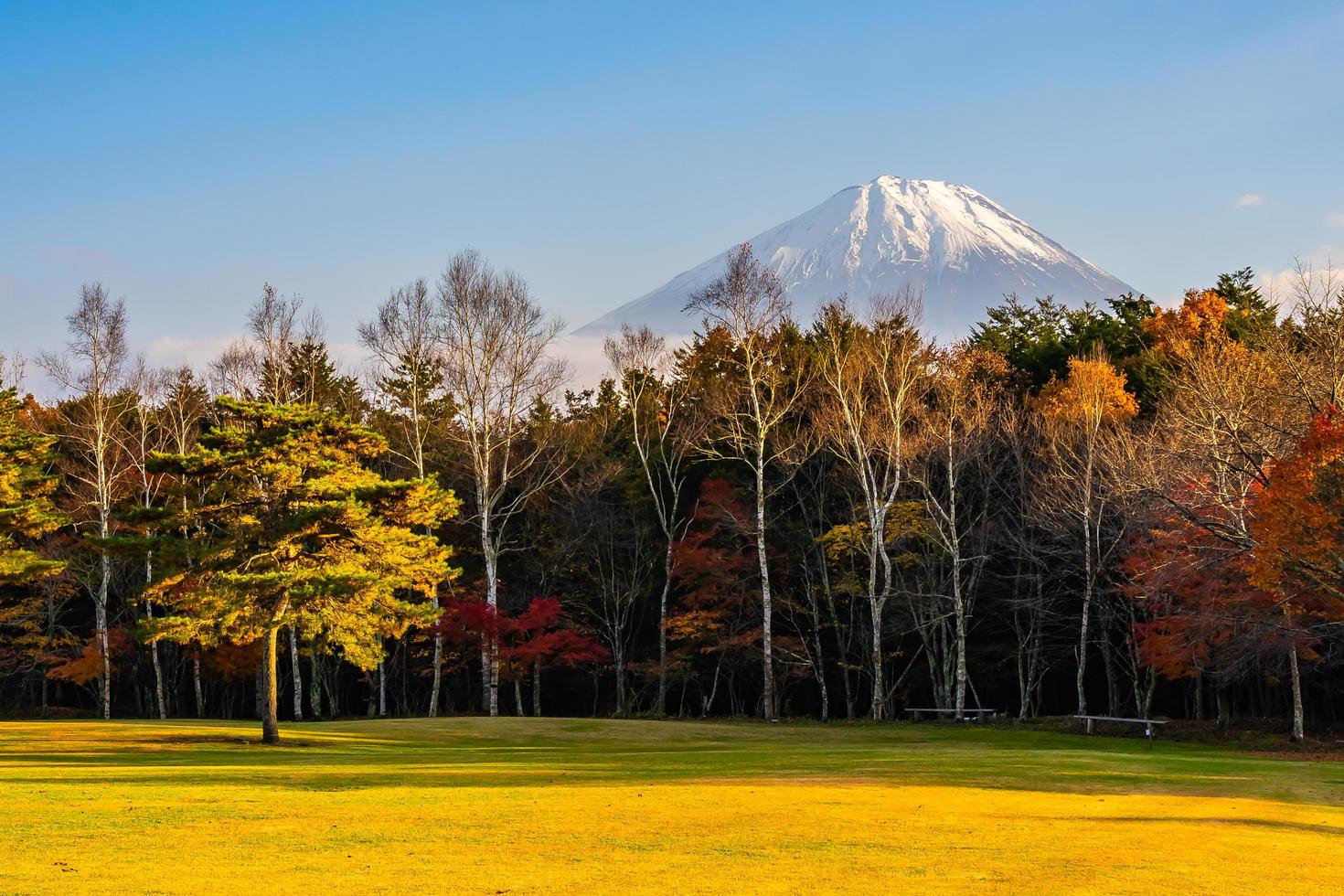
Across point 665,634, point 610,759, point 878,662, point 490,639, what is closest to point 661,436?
point 665,634

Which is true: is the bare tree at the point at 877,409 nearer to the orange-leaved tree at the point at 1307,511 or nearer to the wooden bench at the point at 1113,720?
the wooden bench at the point at 1113,720

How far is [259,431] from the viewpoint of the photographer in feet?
97.5

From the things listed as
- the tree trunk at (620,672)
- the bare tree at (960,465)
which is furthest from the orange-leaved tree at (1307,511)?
the tree trunk at (620,672)

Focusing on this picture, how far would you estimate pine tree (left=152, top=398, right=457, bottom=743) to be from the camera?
28625 millimetres

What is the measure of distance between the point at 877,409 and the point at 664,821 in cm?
3209

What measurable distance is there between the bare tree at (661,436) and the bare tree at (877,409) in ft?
21.3

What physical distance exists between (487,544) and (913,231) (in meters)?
111

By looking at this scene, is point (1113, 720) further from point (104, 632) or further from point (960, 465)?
point (104, 632)

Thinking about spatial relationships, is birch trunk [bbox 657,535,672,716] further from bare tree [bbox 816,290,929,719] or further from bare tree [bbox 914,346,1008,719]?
bare tree [bbox 914,346,1008,719]

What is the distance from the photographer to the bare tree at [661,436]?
1910 inches

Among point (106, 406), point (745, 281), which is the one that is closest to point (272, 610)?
point (745, 281)

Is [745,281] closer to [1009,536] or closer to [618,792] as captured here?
[1009,536]

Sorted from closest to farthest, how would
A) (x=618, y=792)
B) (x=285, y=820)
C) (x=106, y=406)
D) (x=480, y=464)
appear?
(x=285, y=820)
(x=618, y=792)
(x=480, y=464)
(x=106, y=406)

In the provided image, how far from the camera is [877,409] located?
149 feet
